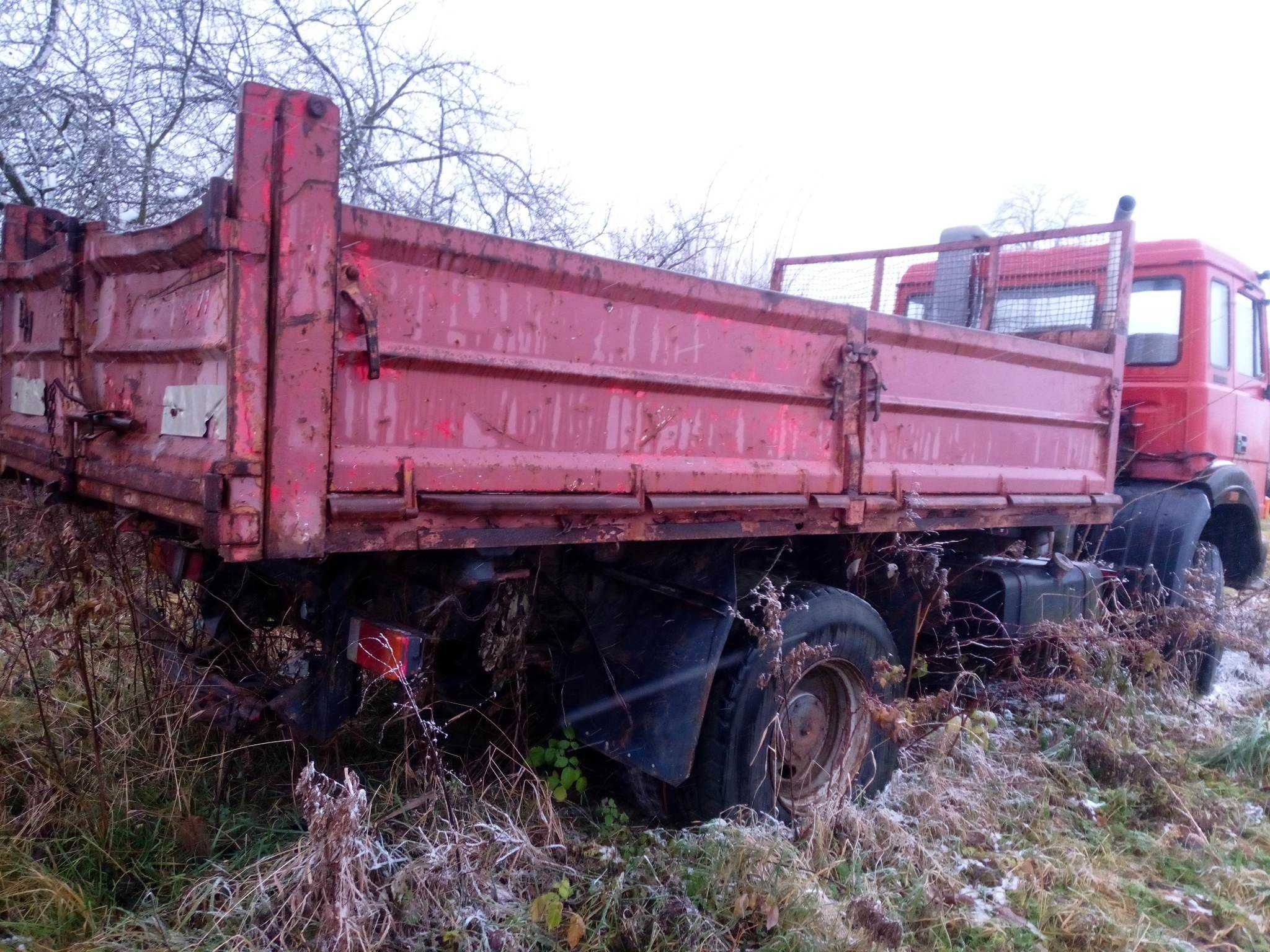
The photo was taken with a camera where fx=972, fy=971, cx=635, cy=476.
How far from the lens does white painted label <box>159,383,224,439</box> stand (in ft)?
7.71

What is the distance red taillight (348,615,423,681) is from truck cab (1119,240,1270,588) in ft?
16.2

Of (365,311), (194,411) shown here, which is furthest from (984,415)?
(194,411)

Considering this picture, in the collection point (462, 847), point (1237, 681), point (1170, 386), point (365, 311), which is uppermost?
point (1170, 386)

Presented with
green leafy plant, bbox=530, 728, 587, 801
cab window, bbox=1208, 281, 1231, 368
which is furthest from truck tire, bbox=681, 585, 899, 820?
cab window, bbox=1208, 281, 1231, 368

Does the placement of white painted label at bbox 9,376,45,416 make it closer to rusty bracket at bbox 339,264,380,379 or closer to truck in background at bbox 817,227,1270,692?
rusty bracket at bbox 339,264,380,379

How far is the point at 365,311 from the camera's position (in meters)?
2.38

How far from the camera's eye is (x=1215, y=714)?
17.8 ft

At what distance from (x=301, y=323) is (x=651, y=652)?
5.23ft

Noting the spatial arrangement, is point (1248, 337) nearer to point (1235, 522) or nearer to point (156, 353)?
point (1235, 522)

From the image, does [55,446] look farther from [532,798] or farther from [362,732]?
[532,798]

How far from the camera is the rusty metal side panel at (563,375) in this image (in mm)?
2463

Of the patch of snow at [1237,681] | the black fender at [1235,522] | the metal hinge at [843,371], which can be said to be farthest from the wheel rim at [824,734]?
the black fender at [1235,522]

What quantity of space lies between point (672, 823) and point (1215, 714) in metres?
3.72

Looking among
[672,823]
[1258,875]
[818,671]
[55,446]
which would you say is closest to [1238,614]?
[1258,875]
